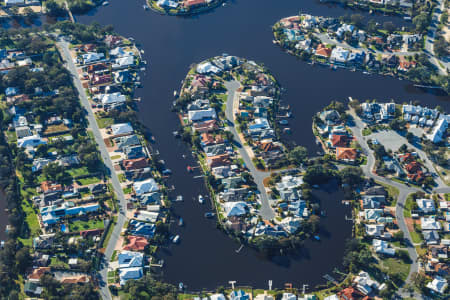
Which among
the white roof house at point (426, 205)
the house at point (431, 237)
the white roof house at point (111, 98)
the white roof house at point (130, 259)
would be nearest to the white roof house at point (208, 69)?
the white roof house at point (111, 98)

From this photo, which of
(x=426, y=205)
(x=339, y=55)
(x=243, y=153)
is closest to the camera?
(x=426, y=205)

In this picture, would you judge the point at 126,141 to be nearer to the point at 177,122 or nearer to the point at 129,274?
the point at 177,122

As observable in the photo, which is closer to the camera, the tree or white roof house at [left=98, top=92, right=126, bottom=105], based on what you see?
the tree

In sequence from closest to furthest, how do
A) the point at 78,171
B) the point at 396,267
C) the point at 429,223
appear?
1. the point at 396,267
2. the point at 429,223
3. the point at 78,171

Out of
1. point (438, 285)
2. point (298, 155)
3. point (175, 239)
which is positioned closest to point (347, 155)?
point (298, 155)

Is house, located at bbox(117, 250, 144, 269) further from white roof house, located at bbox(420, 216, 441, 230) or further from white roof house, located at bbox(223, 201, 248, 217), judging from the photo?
white roof house, located at bbox(420, 216, 441, 230)

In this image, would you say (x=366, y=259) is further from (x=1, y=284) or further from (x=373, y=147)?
(x=1, y=284)

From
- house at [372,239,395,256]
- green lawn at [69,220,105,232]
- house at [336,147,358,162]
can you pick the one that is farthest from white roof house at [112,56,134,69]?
house at [372,239,395,256]

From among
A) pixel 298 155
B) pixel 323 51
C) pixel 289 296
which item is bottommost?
pixel 289 296
